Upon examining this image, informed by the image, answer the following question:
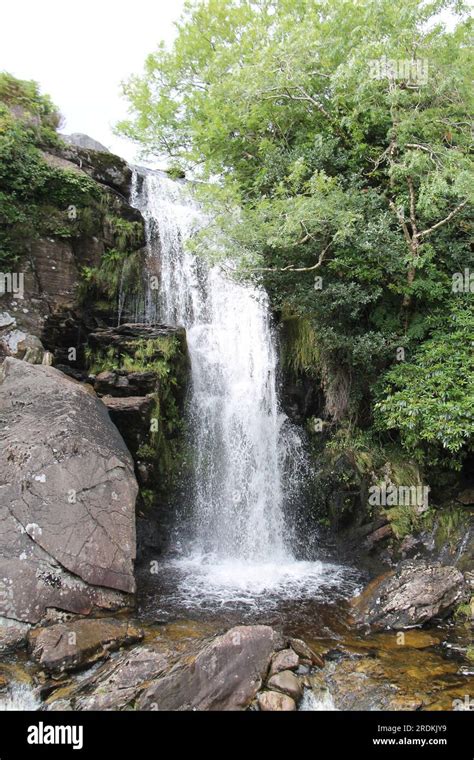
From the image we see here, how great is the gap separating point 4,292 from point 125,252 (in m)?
3.27

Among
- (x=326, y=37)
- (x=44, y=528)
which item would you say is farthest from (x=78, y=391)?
(x=326, y=37)

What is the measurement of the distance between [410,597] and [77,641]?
4.53 metres

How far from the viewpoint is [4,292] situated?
10328 millimetres

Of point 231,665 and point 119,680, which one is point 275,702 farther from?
point 119,680

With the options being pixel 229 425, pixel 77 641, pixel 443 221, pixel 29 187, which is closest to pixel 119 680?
pixel 77 641

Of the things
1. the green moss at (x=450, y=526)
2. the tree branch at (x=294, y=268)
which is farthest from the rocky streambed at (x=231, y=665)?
the tree branch at (x=294, y=268)

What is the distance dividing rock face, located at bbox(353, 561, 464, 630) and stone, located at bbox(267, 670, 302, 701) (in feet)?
6.80

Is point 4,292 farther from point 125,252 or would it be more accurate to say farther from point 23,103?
point 23,103

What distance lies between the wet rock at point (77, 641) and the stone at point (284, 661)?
1.79 meters

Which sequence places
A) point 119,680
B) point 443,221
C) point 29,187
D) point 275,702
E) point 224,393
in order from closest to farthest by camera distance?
1. point 275,702
2. point 119,680
3. point 443,221
4. point 29,187
5. point 224,393

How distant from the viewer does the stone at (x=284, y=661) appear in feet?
16.9

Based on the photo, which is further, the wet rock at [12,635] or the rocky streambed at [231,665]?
the wet rock at [12,635]

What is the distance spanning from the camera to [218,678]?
4.84 m

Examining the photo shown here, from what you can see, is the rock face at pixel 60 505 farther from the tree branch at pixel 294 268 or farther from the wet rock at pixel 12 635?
the tree branch at pixel 294 268
